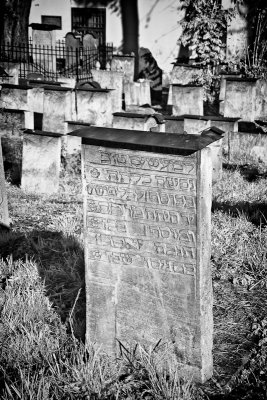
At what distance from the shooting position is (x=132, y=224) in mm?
3814

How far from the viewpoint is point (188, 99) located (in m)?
12.3

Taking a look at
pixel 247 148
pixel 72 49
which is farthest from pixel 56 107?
pixel 72 49

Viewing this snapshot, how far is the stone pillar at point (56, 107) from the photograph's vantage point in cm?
1048

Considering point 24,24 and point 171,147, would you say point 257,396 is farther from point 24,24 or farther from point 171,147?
point 24,24

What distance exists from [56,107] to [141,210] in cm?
711

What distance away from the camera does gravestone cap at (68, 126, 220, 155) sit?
345cm

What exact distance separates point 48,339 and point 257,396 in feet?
4.64

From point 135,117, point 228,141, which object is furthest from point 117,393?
point 228,141

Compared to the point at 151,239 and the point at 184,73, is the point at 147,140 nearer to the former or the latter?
the point at 151,239

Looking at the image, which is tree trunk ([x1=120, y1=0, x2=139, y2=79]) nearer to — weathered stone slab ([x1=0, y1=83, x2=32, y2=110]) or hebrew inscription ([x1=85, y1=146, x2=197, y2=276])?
weathered stone slab ([x1=0, y1=83, x2=32, y2=110])

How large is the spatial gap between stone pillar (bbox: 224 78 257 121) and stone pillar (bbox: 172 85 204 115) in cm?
69

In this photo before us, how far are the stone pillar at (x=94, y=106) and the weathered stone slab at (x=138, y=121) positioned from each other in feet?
3.88

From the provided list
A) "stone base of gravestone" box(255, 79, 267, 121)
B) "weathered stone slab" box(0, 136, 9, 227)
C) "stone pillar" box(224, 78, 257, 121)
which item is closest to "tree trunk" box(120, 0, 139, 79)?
"stone base of gravestone" box(255, 79, 267, 121)

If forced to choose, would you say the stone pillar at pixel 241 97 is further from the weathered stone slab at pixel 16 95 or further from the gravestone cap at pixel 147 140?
the gravestone cap at pixel 147 140
